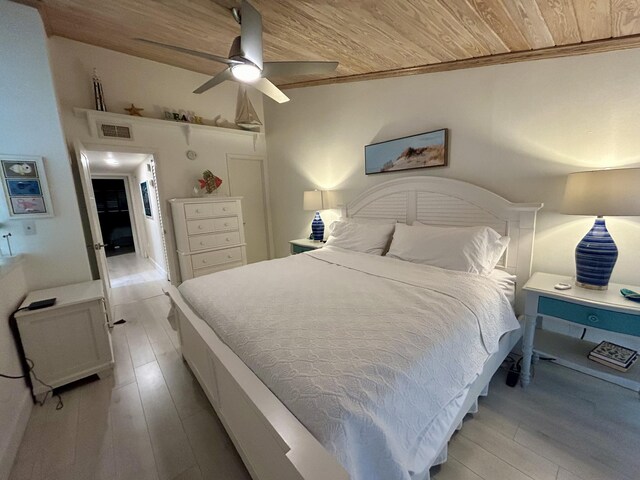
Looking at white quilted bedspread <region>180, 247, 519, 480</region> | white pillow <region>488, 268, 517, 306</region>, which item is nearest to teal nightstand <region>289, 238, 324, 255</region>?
white quilted bedspread <region>180, 247, 519, 480</region>

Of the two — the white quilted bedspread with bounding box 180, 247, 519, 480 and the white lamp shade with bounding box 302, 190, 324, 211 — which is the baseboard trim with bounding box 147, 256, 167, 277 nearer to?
the white lamp shade with bounding box 302, 190, 324, 211

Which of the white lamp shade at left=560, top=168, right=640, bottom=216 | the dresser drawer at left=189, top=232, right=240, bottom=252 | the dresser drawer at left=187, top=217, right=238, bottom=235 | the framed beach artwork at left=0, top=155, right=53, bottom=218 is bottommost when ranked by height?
the dresser drawer at left=189, top=232, right=240, bottom=252

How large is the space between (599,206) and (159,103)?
4.32 m

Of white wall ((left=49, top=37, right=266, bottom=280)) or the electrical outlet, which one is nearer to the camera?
the electrical outlet

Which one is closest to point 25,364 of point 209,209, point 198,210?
point 198,210

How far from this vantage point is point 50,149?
2.06 metres

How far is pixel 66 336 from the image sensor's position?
1.87 metres

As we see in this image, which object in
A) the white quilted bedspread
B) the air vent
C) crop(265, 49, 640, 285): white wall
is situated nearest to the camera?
the white quilted bedspread

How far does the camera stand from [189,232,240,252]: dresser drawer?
3.32m

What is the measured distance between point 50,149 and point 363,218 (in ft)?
9.30

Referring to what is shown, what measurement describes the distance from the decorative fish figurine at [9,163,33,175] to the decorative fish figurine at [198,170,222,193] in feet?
5.61

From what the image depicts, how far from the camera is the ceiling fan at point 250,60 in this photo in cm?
147

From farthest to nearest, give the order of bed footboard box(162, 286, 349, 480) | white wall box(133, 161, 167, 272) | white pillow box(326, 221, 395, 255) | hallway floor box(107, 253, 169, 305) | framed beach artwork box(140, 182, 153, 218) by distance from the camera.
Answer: framed beach artwork box(140, 182, 153, 218), white wall box(133, 161, 167, 272), hallway floor box(107, 253, 169, 305), white pillow box(326, 221, 395, 255), bed footboard box(162, 286, 349, 480)

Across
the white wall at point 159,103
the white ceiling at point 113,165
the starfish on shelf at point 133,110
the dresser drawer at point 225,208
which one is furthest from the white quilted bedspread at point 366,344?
the white ceiling at point 113,165
